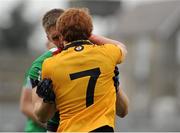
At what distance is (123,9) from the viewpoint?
69188mm

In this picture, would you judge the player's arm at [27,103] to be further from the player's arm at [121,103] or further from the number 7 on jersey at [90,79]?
the number 7 on jersey at [90,79]

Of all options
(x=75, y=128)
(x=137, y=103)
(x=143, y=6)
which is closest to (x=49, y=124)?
(x=75, y=128)

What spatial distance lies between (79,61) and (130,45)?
2041 inches

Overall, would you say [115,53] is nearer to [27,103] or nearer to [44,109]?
[44,109]

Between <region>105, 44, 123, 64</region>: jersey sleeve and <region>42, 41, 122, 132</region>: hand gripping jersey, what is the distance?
0.03m

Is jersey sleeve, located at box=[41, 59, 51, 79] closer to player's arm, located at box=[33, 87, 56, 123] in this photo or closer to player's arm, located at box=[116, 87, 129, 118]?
player's arm, located at box=[33, 87, 56, 123]

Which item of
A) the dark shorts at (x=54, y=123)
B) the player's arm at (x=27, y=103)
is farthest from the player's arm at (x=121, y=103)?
the player's arm at (x=27, y=103)

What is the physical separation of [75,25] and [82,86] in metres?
0.43

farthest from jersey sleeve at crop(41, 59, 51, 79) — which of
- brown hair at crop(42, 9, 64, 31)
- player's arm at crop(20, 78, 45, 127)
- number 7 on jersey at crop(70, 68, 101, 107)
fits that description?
player's arm at crop(20, 78, 45, 127)

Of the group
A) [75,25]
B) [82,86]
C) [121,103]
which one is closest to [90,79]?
[82,86]

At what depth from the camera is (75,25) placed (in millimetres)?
5949

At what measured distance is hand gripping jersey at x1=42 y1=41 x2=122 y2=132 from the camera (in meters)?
5.91

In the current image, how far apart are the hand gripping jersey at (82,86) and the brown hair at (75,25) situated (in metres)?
0.08

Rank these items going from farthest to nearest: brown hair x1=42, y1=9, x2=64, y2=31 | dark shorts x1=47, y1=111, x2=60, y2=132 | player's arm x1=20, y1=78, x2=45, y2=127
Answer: player's arm x1=20, y1=78, x2=45, y2=127 < brown hair x1=42, y1=9, x2=64, y2=31 < dark shorts x1=47, y1=111, x2=60, y2=132
